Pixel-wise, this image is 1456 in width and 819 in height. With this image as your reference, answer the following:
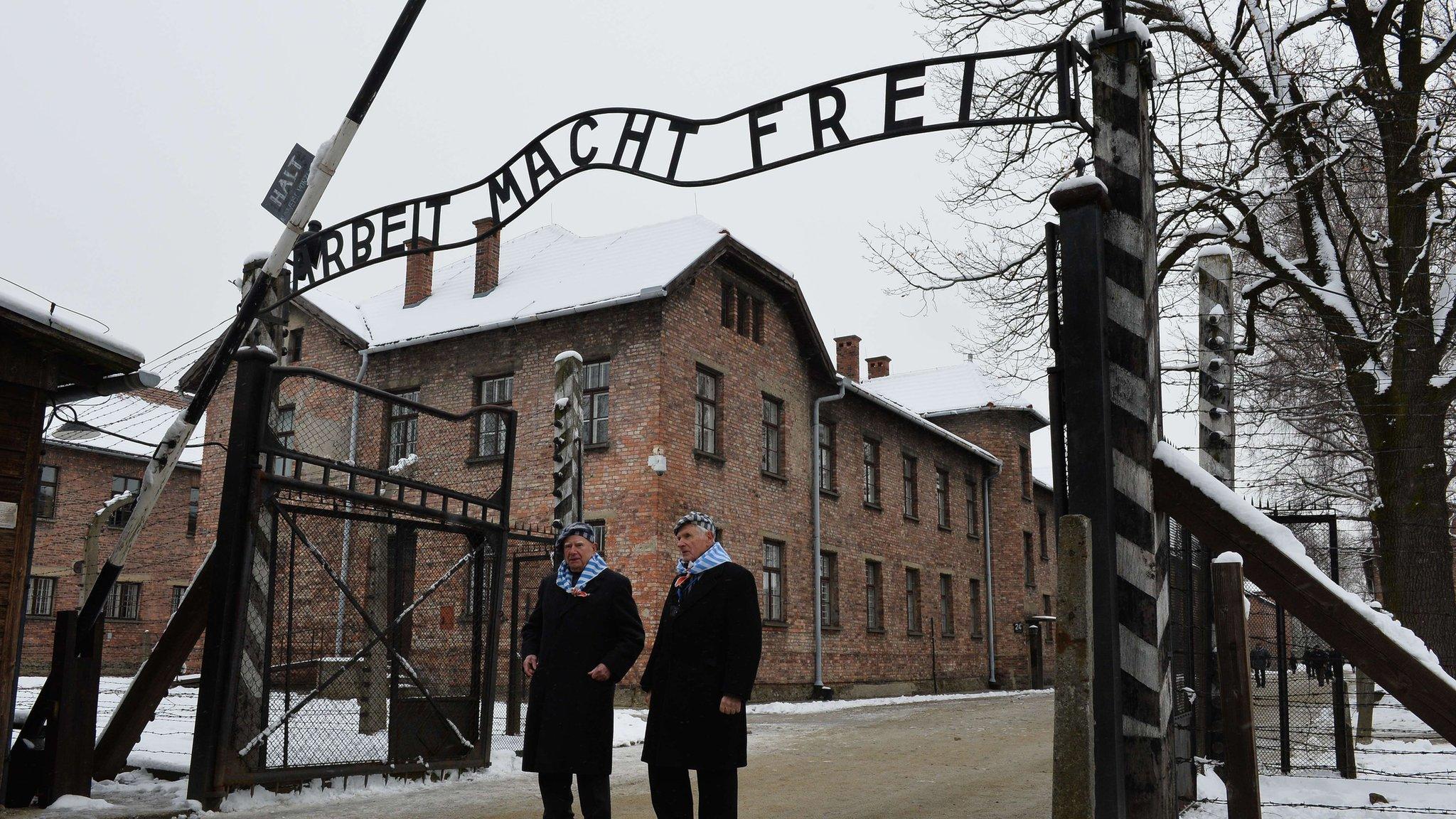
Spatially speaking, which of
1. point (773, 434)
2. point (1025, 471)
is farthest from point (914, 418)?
point (1025, 471)

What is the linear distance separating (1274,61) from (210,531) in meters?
21.4

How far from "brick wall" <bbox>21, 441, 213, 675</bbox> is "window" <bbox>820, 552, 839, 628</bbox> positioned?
17398mm

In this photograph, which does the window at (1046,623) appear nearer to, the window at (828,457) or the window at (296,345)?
the window at (828,457)

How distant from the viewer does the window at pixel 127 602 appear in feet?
114

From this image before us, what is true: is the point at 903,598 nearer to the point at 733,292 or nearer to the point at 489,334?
the point at 733,292

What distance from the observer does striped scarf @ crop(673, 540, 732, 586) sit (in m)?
6.04

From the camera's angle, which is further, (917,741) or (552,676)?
(917,741)

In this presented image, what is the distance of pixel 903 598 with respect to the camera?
94.8ft

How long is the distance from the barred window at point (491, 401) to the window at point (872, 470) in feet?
30.6

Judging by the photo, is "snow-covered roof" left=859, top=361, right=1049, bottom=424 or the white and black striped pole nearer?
the white and black striped pole

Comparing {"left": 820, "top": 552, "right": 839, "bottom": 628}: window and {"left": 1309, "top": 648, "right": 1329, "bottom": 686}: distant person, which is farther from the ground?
{"left": 820, "top": 552, "right": 839, "bottom": 628}: window

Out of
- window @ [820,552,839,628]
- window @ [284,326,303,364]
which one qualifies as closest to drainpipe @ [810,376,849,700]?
window @ [820,552,839,628]

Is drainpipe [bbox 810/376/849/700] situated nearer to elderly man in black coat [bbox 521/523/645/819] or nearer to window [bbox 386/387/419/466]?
window [bbox 386/387/419/466]

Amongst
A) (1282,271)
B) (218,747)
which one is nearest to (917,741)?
(1282,271)
